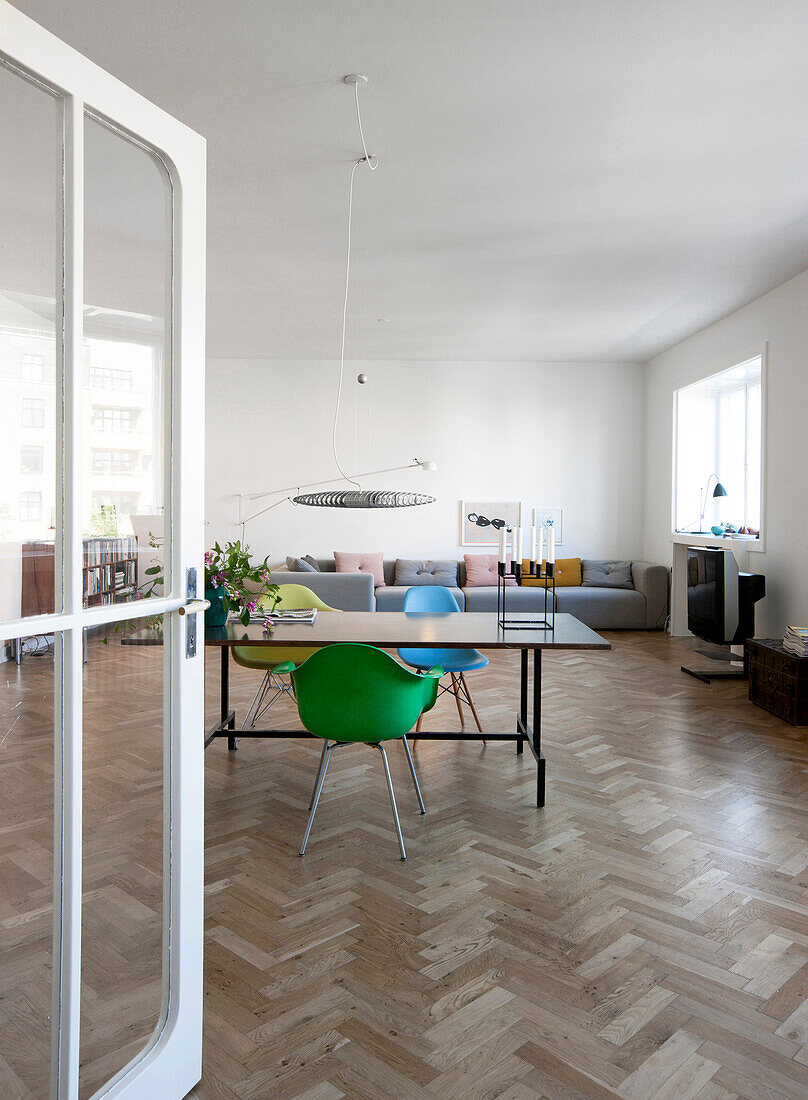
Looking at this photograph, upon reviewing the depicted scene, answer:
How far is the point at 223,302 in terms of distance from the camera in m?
6.75

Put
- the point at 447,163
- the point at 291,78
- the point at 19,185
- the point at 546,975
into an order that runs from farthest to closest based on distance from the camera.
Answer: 1. the point at 447,163
2. the point at 291,78
3. the point at 546,975
4. the point at 19,185

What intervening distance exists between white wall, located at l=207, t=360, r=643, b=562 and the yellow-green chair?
402 centimetres

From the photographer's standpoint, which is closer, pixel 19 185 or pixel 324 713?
pixel 19 185

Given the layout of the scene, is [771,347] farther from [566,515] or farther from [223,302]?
[223,302]

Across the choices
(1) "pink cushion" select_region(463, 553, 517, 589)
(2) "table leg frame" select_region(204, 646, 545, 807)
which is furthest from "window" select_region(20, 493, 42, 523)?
(1) "pink cushion" select_region(463, 553, 517, 589)

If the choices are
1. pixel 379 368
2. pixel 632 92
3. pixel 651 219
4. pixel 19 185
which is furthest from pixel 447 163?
pixel 379 368

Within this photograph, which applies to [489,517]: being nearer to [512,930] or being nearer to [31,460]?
[512,930]

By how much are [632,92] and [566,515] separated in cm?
634

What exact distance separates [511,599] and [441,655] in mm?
3827

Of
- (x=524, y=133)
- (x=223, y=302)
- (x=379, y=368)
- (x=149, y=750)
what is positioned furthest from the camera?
(x=379, y=368)

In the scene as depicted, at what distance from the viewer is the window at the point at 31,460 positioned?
1.34 meters

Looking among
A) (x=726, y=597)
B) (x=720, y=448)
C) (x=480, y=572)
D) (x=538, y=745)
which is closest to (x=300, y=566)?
(x=480, y=572)

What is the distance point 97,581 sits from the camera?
1513 mm

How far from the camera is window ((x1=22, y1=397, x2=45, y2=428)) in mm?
1337
